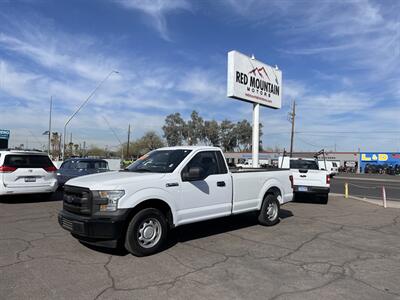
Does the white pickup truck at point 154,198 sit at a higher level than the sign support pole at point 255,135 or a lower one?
lower

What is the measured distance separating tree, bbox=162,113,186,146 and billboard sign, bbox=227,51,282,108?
8163 centimetres

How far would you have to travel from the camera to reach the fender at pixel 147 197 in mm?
5852

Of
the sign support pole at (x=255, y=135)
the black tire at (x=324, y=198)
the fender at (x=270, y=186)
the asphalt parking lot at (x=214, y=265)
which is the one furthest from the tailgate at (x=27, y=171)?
the black tire at (x=324, y=198)

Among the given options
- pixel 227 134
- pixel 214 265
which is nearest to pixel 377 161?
pixel 227 134

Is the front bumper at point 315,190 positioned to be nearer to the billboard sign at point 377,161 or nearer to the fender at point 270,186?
the fender at point 270,186

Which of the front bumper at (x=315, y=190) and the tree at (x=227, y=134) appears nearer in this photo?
the front bumper at (x=315, y=190)

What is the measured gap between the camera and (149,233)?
6172 mm

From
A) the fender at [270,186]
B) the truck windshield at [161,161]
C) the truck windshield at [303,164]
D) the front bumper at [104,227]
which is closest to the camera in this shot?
the front bumper at [104,227]

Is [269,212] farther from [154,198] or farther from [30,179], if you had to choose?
[30,179]

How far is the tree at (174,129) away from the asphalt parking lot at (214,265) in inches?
3569

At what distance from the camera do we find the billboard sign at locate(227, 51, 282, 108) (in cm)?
1501

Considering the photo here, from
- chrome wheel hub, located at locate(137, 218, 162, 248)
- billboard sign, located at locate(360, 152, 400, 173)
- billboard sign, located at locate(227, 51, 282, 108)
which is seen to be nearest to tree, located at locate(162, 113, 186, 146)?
billboard sign, located at locate(360, 152, 400, 173)

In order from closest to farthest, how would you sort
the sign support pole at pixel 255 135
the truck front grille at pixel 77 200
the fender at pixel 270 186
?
the truck front grille at pixel 77 200 < the fender at pixel 270 186 < the sign support pole at pixel 255 135

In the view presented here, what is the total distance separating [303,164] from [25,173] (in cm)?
1110
